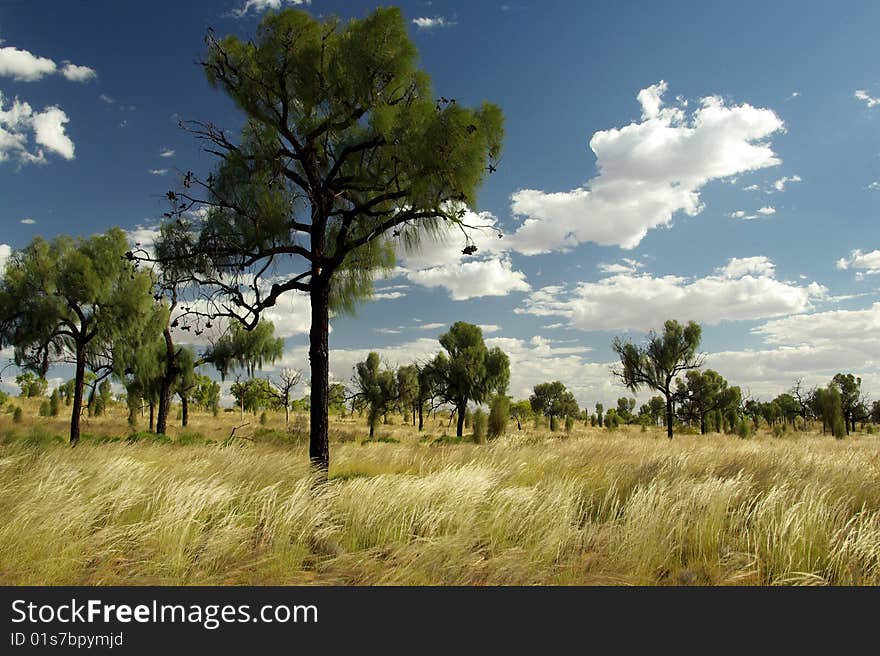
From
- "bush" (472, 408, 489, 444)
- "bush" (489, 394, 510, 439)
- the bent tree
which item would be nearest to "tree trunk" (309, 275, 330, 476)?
the bent tree

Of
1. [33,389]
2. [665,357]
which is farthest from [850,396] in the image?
[33,389]

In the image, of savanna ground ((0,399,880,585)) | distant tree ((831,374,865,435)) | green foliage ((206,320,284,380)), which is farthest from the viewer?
distant tree ((831,374,865,435))

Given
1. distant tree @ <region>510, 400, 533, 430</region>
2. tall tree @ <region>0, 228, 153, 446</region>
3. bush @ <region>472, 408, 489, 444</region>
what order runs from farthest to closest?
distant tree @ <region>510, 400, 533, 430</region>, bush @ <region>472, 408, 489, 444</region>, tall tree @ <region>0, 228, 153, 446</region>

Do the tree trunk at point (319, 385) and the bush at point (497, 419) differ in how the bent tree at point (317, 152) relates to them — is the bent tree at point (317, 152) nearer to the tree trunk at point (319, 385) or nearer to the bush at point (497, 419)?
the tree trunk at point (319, 385)

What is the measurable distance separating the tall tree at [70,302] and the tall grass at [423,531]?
18168 millimetres

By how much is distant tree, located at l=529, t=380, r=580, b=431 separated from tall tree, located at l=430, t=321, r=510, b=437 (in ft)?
137

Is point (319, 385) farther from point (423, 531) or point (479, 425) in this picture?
point (479, 425)

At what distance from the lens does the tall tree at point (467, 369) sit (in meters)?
→ 37.5

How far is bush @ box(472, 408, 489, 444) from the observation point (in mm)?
26391

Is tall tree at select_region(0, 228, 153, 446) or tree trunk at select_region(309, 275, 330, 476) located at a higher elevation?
→ tall tree at select_region(0, 228, 153, 446)

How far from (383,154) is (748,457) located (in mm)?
8484

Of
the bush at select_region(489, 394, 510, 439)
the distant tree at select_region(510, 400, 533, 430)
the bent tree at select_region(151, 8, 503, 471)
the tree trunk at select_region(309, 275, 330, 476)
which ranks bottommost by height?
the distant tree at select_region(510, 400, 533, 430)

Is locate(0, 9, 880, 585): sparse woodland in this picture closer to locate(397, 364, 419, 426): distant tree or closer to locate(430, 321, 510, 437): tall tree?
locate(430, 321, 510, 437): tall tree
